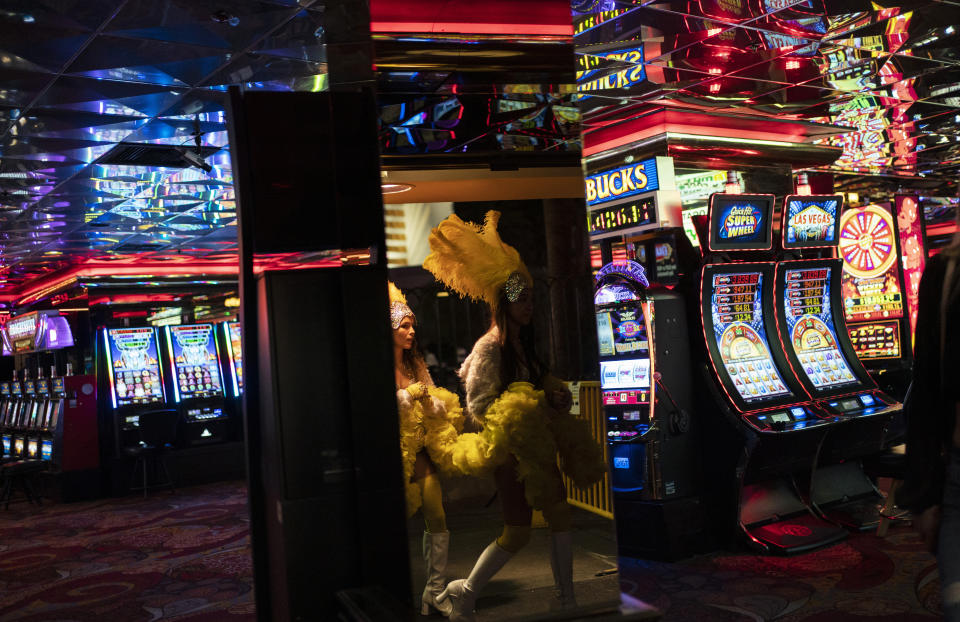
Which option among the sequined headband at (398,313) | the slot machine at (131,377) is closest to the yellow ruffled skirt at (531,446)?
the sequined headband at (398,313)

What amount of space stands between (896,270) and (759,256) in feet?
8.73

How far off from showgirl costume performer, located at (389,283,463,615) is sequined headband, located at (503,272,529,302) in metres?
0.28

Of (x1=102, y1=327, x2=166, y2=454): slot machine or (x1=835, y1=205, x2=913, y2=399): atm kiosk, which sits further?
(x1=102, y1=327, x2=166, y2=454): slot machine

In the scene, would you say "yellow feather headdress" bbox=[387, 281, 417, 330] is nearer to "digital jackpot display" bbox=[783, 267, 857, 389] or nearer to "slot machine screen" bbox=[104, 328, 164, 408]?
"digital jackpot display" bbox=[783, 267, 857, 389]

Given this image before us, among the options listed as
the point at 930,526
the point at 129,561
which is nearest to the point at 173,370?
the point at 129,561

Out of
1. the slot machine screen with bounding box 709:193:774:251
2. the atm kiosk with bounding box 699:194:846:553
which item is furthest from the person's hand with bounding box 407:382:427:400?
the slot machine screen with bounding box 709:193:774:251

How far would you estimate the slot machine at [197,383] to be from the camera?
9.82m

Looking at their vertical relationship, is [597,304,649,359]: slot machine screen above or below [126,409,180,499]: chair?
above

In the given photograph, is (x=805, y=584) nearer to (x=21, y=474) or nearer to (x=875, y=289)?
(x=875, y=289)

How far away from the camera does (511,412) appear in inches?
81.7

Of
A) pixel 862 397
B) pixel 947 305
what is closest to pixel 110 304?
pixel 862 397

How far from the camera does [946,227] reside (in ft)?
46.8

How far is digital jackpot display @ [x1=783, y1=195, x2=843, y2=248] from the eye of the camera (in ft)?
17.1

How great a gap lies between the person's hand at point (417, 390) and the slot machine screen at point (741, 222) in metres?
2.98
